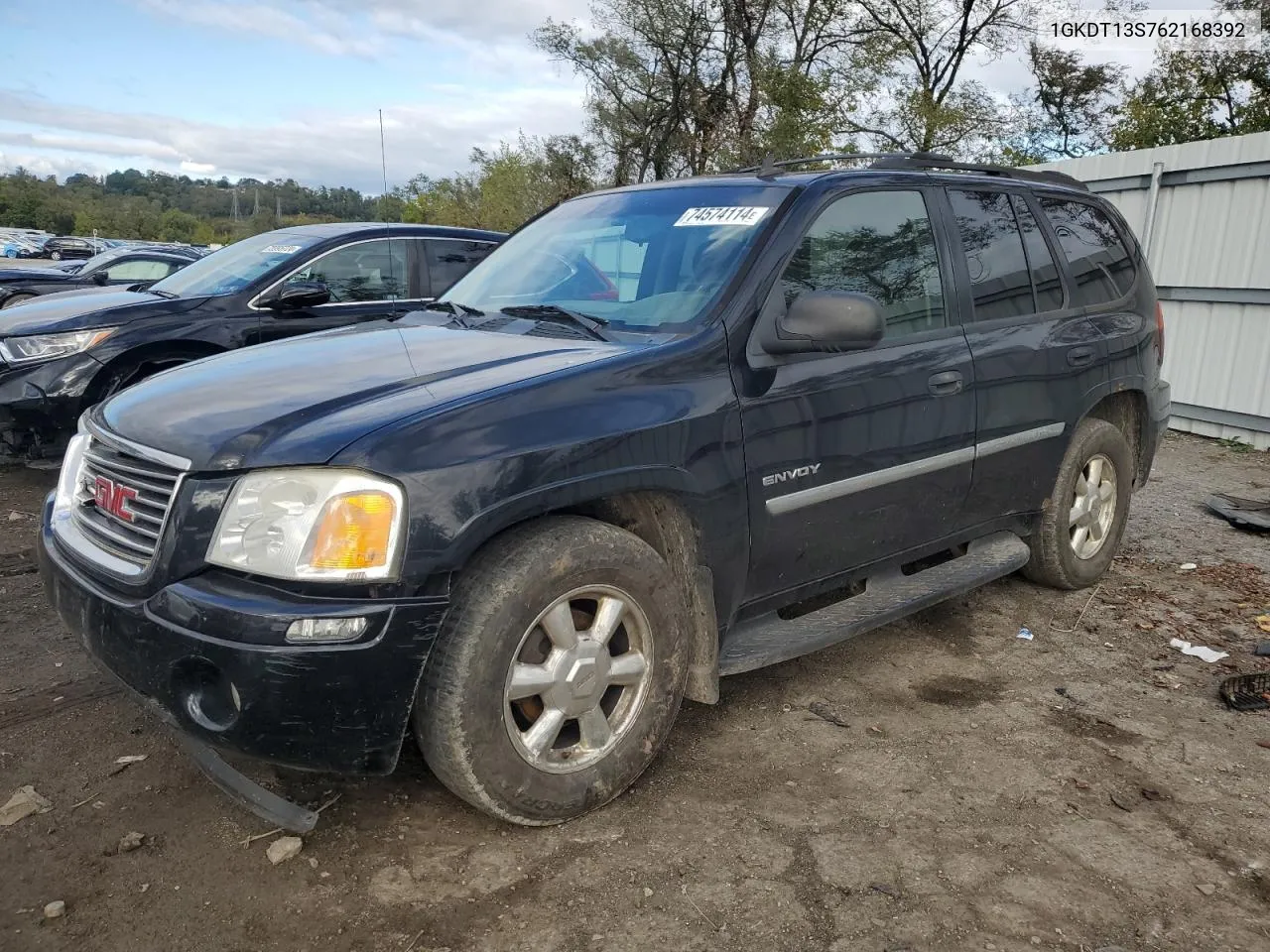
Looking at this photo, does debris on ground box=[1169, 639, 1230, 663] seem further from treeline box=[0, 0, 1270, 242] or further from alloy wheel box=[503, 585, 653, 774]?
treeline box=[0, 0, 1270, 242]

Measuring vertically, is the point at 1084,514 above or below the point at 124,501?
below

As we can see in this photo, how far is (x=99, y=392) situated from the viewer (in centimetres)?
578

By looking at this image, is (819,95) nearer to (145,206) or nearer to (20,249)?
(20,249)

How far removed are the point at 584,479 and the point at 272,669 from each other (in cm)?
88

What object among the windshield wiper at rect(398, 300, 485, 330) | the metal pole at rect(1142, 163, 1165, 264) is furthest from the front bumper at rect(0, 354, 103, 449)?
the metal pole at rect(1142, 163, 1165, 264)

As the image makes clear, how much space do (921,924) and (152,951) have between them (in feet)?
5.81

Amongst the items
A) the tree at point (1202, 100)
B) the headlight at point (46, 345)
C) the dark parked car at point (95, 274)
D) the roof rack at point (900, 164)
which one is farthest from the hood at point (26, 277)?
the tree at point (1202, 100)

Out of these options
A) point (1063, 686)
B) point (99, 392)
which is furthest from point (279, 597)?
point (99, 392)

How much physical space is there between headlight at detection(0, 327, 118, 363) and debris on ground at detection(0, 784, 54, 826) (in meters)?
3.73

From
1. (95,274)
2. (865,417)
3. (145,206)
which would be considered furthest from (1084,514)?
(145,206)

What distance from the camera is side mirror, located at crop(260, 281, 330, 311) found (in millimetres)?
5914

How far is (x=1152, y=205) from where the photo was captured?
9523 mm

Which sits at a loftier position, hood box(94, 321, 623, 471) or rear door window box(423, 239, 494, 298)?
rear door window box(423, 239, 494, 298)

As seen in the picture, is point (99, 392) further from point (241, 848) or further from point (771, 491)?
point (771, 491)
